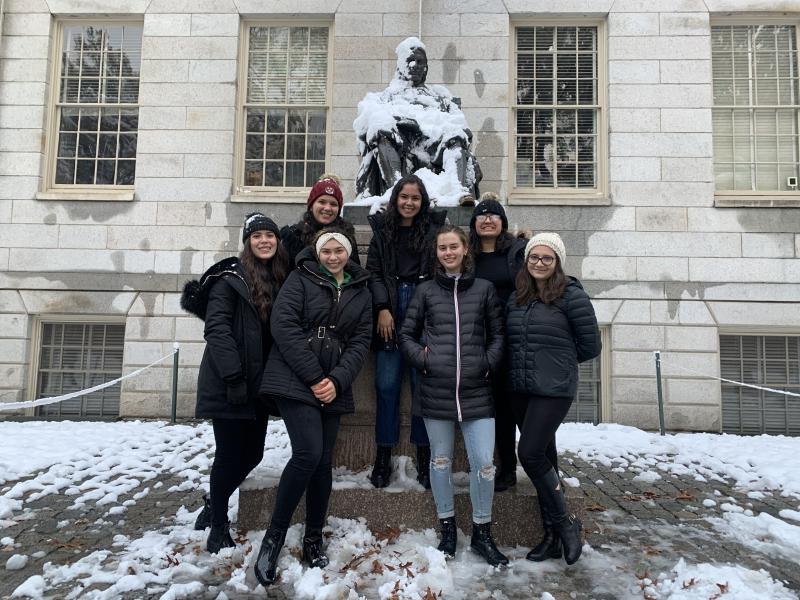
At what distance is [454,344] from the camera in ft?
10.4

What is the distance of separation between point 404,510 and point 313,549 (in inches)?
26.0

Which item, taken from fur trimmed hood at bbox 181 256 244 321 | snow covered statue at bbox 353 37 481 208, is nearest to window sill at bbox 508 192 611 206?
snow covered statue at bbox 353 37 481 208

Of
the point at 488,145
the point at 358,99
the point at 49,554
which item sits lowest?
the point at 49,554

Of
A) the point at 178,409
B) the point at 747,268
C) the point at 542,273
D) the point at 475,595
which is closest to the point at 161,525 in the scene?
the point at 475,595

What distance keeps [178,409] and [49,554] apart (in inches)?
207

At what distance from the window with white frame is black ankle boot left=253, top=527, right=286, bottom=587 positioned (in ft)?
23.6

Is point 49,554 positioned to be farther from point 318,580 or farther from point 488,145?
point 488,145

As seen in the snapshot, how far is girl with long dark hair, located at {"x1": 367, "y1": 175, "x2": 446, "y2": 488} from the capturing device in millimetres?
3582

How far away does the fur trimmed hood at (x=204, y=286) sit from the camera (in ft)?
10.7

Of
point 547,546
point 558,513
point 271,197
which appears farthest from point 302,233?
point 271,197

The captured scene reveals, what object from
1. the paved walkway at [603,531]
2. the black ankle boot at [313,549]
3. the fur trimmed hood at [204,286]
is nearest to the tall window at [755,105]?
the paved walkway at [603,531]

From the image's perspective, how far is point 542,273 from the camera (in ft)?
10.6

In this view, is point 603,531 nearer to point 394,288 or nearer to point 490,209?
point 394,288

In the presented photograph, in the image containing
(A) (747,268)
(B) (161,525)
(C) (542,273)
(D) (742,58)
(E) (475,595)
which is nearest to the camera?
(E) (475,595)
